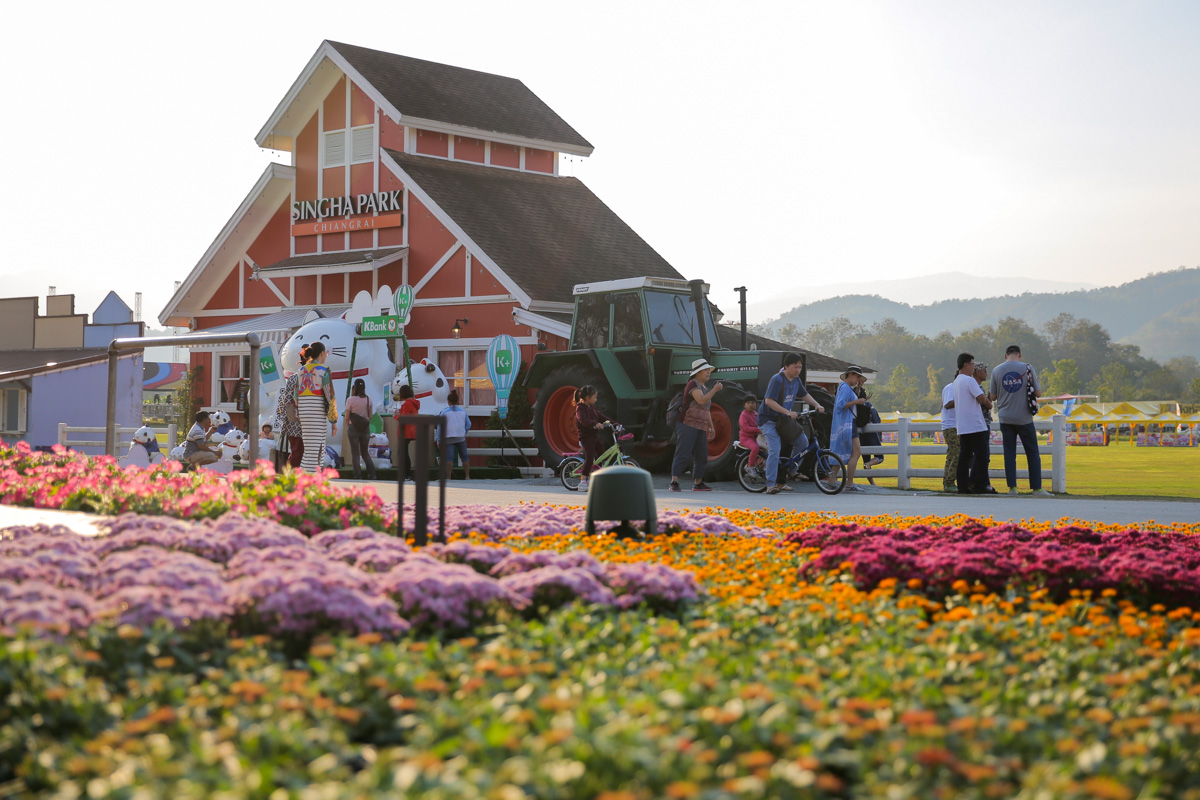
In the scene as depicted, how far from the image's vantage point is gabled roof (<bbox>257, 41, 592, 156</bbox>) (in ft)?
89.4

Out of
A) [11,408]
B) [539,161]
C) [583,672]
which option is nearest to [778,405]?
[583,672]

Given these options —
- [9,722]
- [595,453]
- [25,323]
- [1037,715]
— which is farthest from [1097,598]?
[25,323]

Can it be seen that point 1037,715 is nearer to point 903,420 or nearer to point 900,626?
point 900,626

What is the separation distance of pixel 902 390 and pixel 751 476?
477 ft

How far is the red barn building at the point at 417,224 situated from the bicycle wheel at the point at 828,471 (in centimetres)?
913

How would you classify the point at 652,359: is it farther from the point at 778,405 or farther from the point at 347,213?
the point at 347,213

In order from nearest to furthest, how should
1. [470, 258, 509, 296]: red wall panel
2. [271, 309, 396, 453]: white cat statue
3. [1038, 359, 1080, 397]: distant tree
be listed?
[271, 309, 396, 453]: white cat statue → [470, 258, 509, 296]: red wall panel → [1038, 359, 1080, 397]: distant tree

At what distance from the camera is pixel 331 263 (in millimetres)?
26609

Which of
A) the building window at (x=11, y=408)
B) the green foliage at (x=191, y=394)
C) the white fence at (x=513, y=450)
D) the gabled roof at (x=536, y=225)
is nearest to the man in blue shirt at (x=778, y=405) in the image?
the white fence at (x=513, y=450)

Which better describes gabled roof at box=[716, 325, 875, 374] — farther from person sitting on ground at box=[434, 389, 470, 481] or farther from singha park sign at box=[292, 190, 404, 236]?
person sitting on ground at box=[434, 389, 470, 481]

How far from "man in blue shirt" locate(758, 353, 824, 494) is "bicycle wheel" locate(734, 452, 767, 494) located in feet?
0.87

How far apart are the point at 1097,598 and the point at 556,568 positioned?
8.72 feet

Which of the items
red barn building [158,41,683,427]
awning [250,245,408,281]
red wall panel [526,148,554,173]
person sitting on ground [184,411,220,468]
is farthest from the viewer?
red wall panel [526,148,554,173]

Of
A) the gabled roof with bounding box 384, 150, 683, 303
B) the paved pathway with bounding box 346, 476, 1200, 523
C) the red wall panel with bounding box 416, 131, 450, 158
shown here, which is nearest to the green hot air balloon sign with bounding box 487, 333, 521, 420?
the gabled roof with bounding box 384, 150, 683, 303
